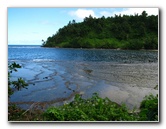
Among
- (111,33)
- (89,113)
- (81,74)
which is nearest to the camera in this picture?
(89,113)

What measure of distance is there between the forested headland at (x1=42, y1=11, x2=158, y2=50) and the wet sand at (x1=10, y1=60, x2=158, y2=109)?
350mm

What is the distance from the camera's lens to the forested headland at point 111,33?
3588 millimetres

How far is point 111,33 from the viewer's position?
3.86 meters

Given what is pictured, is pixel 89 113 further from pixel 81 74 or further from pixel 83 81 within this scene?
pixel 81 74

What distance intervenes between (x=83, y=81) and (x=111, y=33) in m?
0.81

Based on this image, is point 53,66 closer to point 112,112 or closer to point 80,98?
point 80,98

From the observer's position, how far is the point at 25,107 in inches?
137

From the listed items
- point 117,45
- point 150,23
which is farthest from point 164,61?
point 117,45

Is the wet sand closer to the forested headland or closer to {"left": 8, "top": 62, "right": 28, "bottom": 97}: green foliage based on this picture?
{"left": 8, "top": 62, "right": 28, "bottom": 97}: green foliage

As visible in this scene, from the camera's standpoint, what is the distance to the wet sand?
3602 millimetres

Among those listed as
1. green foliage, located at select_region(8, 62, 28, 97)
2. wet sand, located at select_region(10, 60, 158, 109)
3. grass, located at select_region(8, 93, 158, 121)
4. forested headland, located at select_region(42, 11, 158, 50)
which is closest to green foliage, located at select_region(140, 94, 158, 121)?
grass, located at select_region(8, 93, 158, 121)

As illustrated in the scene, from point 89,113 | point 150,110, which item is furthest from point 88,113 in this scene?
point 150,110

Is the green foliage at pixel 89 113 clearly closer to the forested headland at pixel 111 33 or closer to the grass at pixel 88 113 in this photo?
the grass at pixel 88 113

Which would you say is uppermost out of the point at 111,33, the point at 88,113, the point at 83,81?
the point at 111,33
